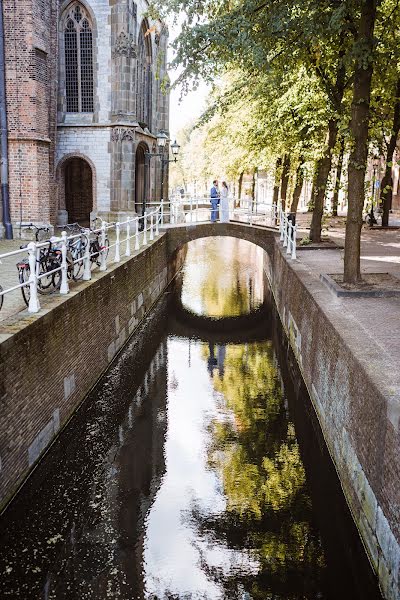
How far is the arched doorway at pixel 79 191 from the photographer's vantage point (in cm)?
2781

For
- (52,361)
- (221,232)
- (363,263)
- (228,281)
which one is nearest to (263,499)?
(52,361)

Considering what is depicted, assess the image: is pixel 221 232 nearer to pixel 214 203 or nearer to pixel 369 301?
pixel 214 203

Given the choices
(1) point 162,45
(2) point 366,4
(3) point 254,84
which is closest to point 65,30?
(1) point 162,45

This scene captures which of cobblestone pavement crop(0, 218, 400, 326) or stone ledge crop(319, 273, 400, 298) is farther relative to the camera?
stone ledge crop(319, 273, 400, 298)

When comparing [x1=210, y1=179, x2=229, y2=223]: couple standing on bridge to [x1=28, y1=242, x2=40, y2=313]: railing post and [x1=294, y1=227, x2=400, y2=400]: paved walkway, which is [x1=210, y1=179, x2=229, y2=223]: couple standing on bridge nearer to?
[x1=294, y1=227, x2=400, y2=400]: paved walkway

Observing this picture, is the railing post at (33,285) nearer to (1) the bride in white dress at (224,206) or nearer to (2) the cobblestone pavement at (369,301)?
(2) the cobblestone pavement at (369,301)

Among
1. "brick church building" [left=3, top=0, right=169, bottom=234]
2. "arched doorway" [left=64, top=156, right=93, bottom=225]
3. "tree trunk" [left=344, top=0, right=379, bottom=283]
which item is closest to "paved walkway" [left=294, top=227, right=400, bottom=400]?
"tree trunk" [left=344, top=0, right=379, bottom=283]

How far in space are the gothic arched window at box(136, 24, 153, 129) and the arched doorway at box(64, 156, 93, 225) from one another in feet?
11.0

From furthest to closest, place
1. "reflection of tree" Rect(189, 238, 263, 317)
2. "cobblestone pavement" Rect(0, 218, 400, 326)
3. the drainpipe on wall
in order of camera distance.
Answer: "reflection of tree" Rect(189, 238, 263, 317), the drainpipe on wall, "cobblestone pavement" Rect(0, 218, 400, 326)

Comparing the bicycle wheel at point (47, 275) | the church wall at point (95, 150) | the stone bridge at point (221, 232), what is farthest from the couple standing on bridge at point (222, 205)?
the bicycle wheel at point (47, 275)

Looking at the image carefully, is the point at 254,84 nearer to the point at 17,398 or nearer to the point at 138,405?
the point at 138,405

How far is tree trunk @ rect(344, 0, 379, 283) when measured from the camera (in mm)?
10750

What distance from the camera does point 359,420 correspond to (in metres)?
7.21

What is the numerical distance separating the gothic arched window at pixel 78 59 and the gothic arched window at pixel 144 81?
2467 millimetres
